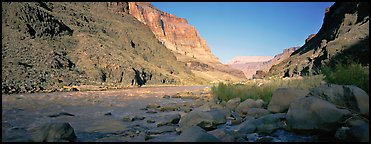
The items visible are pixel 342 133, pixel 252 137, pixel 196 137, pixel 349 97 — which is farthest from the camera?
pixel 349 97

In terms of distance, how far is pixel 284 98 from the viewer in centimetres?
564

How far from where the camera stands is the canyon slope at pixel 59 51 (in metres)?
21.2

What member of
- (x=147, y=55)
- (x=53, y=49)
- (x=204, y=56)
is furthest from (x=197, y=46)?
(x=53, y=49)

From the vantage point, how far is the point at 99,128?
5.20 m

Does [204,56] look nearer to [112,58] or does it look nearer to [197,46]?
[197,46]

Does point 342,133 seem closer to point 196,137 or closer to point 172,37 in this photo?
point 196,137

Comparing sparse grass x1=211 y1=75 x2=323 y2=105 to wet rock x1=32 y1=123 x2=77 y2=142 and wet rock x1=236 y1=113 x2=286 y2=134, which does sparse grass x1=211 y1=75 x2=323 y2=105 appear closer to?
wet rock x1=236 y1=113 x2=286 y2=134

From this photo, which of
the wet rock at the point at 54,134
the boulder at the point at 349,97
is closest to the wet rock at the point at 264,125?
the boulder at the point at 349,97

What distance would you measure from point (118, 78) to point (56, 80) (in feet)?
41.6

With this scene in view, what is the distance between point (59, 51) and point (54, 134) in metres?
31.7

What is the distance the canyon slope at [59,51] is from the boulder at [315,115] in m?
18.0

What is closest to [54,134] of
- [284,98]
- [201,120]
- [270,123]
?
[201,120]

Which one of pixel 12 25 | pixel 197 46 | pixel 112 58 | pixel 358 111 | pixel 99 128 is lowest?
pixel 99 128

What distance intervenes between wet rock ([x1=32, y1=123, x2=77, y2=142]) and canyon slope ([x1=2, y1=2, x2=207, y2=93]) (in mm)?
15233
